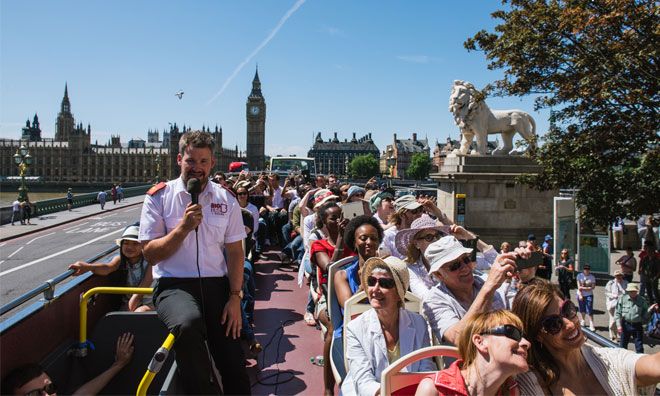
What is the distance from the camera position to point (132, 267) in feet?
15.8

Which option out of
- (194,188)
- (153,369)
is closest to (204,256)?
(194,188)

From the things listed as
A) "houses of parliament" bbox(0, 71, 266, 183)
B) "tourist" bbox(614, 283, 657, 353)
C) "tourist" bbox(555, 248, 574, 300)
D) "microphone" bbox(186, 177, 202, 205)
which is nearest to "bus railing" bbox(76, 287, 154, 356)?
"microphone" bbox(186, 177, 202, 205)

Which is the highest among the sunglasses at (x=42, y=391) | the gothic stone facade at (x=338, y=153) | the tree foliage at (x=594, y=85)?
the gothic stone facade at (x=338, y=153)

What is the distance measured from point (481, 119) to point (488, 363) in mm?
16330

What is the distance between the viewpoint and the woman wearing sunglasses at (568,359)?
2516 mm

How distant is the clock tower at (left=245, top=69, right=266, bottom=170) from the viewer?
161 m

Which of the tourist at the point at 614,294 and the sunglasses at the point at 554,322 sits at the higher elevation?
the sunglasses at the point at 554,322

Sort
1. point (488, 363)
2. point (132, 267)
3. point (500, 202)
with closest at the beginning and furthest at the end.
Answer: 1. point (488, 363)
2. point (132, 267)
3. point (500, 202)

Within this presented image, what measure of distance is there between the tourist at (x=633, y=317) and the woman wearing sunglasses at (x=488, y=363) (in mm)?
7669

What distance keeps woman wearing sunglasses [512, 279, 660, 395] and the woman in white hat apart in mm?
3041

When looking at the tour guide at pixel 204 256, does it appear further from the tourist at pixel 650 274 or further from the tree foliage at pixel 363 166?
the tree foliage at pixel 363 166

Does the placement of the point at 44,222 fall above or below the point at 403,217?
below

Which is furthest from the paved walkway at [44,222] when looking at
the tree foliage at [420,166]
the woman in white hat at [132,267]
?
the tree foliage at [420,166]

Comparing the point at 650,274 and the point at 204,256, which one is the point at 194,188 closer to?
the point at 204,256
